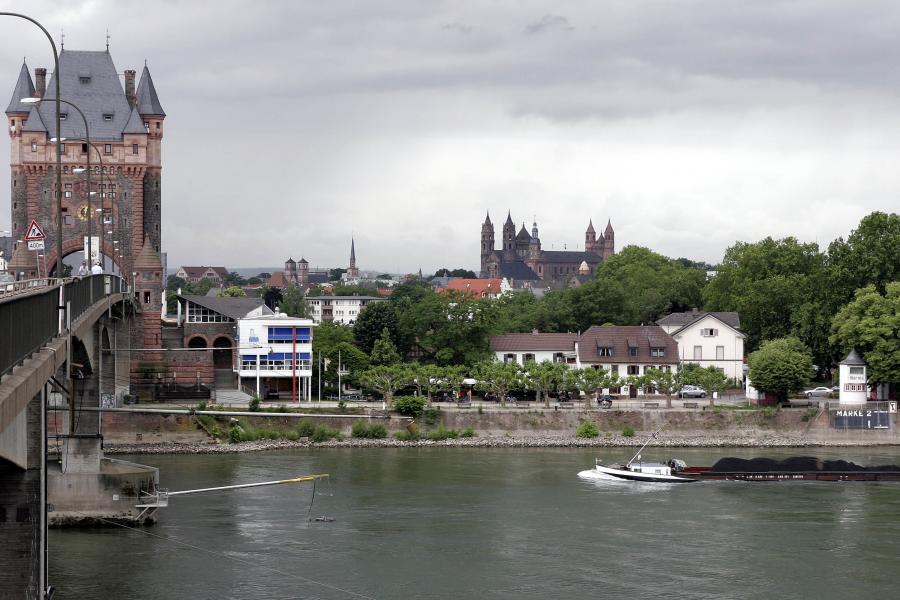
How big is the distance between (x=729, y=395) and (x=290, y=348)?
3063cm

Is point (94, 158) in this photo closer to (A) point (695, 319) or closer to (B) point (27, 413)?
(A) point (695, 319)

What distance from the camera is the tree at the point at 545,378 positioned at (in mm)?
87438

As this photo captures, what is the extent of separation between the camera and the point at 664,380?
293 feet

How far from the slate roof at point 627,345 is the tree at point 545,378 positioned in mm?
7970

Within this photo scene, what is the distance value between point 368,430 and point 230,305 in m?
19.6

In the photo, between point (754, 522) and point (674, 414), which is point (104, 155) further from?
point (754, 522)

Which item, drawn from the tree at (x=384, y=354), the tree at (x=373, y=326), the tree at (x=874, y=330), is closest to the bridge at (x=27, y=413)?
the tree at (x=384, y=354)

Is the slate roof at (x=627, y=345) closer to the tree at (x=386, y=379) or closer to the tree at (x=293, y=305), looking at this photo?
the tree at (x=386, y=379)

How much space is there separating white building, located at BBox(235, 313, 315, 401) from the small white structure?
33.6 m

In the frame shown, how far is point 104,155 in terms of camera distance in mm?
98250

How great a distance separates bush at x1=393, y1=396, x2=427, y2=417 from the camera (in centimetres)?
8256

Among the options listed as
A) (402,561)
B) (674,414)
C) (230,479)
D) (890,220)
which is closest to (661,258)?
(890,220)

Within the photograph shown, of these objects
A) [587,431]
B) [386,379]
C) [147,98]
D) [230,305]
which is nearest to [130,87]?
[147,98]

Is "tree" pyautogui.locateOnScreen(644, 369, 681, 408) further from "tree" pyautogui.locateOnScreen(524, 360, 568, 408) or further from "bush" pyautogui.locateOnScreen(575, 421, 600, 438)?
"bush" pyautogui.locateOnScreen(575, 421, 600, 438)
